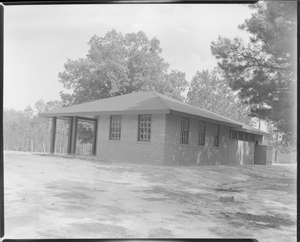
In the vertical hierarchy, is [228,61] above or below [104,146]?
above

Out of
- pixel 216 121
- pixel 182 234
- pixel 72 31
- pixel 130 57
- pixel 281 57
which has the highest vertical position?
pixel 72 31

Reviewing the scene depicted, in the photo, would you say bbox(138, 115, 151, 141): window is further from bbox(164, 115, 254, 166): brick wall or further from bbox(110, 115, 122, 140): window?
bbox(110, 115, 122, 140): window

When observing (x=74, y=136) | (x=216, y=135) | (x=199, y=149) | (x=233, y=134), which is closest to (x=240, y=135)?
(x=233, y=134)

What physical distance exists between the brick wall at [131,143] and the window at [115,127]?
0.49ft

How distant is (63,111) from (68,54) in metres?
9.68

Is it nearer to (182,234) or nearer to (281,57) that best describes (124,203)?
(182,234)

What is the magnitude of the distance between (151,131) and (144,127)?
38 centimetres

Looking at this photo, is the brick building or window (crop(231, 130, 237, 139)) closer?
the brick building

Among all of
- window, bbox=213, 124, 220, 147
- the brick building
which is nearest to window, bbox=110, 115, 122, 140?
the brick building

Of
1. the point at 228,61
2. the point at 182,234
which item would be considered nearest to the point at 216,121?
the point at 228,61

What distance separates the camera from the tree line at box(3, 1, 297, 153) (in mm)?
9383

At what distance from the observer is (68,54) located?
862 inches

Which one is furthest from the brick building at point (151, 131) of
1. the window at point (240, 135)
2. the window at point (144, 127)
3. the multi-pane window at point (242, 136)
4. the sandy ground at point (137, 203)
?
the window at point (240, 135)

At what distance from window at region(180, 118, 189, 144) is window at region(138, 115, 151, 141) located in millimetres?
1147
